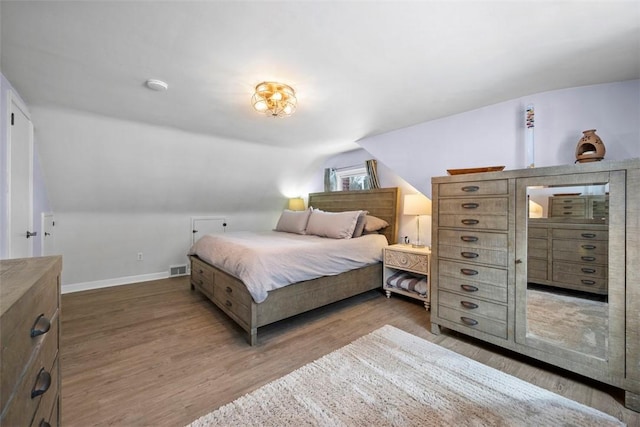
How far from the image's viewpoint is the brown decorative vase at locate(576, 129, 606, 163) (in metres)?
1.92

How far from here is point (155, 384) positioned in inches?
69.0

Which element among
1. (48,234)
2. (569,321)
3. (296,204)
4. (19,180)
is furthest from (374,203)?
(48,234)

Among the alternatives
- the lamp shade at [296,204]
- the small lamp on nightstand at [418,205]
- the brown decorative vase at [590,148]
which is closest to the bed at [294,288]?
the small lamp on nightstand at [418,205]

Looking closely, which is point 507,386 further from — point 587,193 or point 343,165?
point 343,165

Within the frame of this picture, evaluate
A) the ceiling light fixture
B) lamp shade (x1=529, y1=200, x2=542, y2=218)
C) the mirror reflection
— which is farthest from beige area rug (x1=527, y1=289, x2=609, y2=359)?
the ceiling light fixture

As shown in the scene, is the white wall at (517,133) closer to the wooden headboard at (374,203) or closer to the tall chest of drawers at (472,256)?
the wooden headboard at (374,203)

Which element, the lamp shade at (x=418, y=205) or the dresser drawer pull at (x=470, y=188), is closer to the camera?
the dresser drawer pull at (x=470, y=188)

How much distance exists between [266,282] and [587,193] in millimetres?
2400

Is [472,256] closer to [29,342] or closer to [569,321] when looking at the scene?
[569,321]

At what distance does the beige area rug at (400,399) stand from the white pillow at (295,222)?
7.02 feet

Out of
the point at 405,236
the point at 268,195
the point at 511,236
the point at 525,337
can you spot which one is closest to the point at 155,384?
the point at 525,337

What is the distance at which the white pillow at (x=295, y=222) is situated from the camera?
3.93m

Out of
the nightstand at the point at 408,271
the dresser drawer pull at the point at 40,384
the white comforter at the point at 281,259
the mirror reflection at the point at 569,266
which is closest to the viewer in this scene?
the dresser drawer pull at the point at 40,384

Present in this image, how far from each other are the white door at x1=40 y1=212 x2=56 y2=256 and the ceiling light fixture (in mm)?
3129
